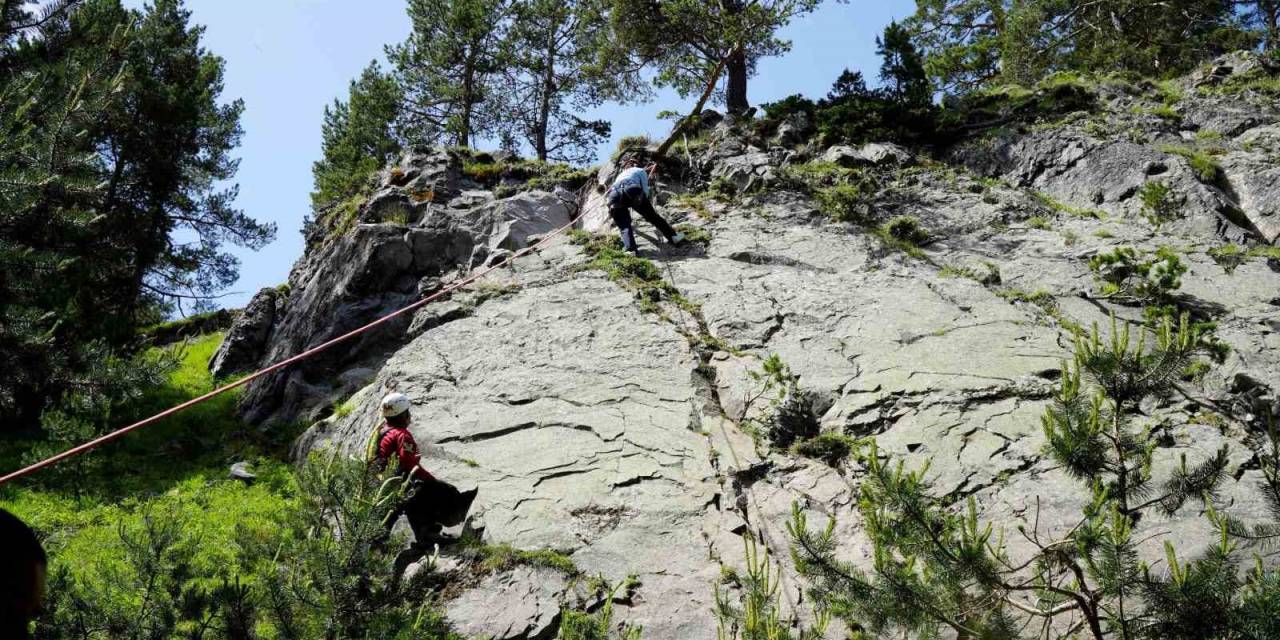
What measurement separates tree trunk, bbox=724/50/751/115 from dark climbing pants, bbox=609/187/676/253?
7.61 meters

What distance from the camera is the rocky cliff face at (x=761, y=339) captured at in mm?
6633

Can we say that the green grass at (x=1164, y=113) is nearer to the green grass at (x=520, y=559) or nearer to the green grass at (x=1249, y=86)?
the green grass at (x=1249, y=86)

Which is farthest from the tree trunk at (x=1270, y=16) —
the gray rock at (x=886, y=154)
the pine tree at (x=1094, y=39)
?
the gray rock at (x=886, y=154)

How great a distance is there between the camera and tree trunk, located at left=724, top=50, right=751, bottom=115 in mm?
19672

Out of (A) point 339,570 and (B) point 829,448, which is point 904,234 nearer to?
(B) point 829,448

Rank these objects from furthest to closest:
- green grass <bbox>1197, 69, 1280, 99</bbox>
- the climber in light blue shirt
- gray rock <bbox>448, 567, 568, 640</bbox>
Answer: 1. green grass <bbox>1197, 69, 1280, 99</bbox>
2. the climber in light blue shirt
3. gray rock <bbox>448, 567, 568, 640</bbox>

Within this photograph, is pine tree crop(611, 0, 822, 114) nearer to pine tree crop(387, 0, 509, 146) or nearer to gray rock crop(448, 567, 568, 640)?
pine tree crop(387, 0, 509, 146)

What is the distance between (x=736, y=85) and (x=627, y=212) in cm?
833

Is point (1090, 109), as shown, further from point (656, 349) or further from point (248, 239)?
point (248, 239)

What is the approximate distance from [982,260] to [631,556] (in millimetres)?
7471

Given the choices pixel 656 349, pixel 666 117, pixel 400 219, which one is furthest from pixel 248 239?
pixel 656 349

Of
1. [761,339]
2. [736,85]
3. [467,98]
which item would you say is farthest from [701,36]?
[761,339]

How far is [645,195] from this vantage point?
1284 cm

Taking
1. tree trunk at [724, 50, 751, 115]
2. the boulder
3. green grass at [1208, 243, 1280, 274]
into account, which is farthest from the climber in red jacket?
tree trunk at [724, 50, 751, 115]
